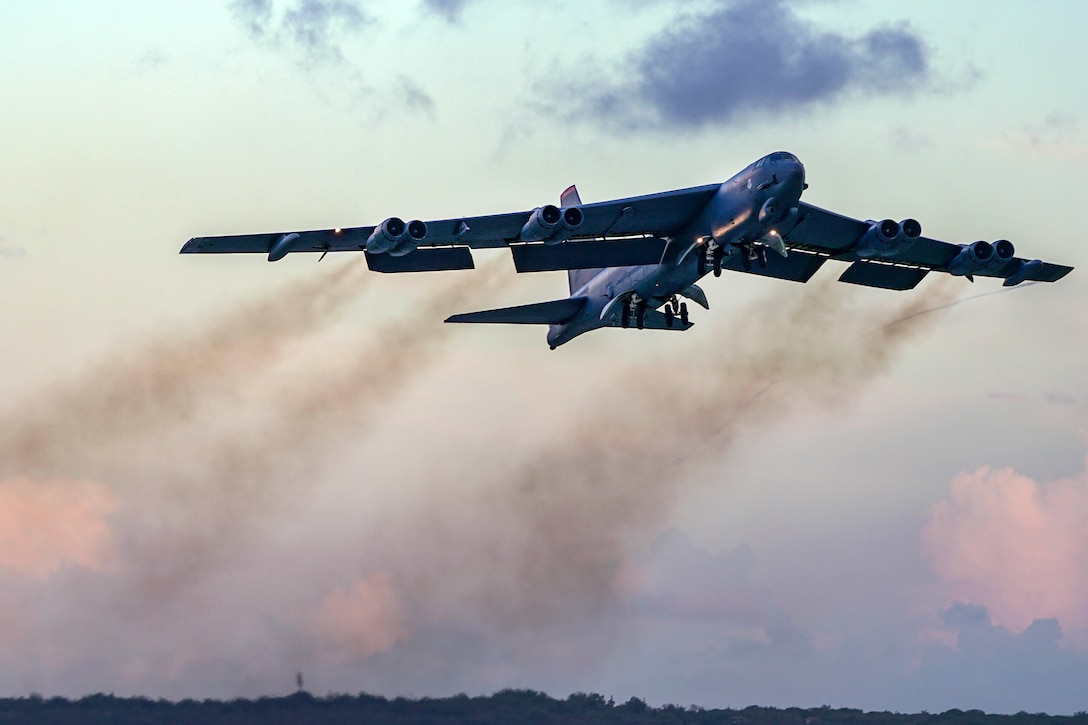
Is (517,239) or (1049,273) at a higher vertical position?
(1049,273)

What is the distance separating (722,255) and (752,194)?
2961 mm

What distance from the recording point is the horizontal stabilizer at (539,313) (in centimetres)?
5259

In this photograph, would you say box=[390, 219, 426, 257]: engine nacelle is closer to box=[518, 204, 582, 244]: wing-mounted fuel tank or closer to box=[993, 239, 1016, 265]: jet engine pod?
box=[518, 204, 582, 244]: wing-mounted fuel tank

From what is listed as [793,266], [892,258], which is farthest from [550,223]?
[892,258]

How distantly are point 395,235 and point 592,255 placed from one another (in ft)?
29.5

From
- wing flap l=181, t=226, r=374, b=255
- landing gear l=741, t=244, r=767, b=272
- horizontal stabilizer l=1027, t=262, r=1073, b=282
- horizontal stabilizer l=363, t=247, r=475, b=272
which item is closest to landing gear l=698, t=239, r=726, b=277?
landing gear l=741, t=244, r=767, b=272

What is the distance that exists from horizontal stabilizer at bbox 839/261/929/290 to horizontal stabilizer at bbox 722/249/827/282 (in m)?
1.52

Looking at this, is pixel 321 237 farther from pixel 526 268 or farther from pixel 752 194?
pixel 752 194

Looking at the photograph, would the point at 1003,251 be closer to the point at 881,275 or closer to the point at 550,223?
the point at 881,275

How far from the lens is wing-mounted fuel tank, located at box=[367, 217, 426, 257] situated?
44219 mm

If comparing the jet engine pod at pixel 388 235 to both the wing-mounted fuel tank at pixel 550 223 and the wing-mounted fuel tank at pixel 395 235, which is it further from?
the wing-mounted fuel tank at pixel 550 223

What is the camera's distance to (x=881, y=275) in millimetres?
55156

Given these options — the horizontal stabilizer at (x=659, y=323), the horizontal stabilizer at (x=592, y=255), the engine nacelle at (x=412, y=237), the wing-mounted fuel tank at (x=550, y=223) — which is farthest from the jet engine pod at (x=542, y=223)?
the horizontal stabilizer at (x=659, y=323)

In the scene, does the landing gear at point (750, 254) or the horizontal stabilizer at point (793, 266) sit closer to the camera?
→ the landing gear at point (750, 254)
